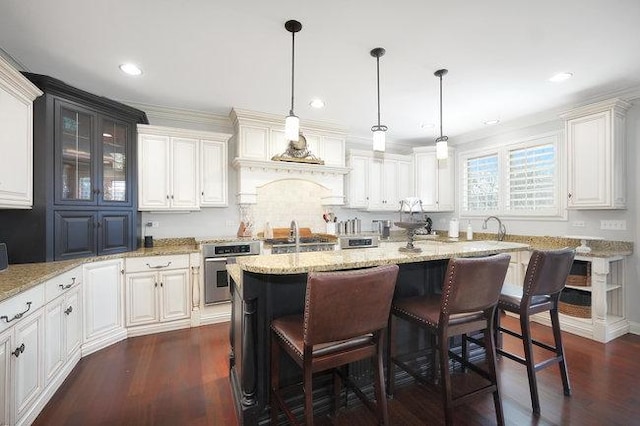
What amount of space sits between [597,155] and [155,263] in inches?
198

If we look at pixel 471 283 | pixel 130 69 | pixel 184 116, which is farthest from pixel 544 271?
pixel 184 116

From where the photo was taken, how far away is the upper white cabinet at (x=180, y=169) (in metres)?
3.44

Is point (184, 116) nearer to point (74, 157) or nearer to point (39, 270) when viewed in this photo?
point (74, 157)

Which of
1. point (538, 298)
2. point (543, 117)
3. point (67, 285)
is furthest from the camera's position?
point (543, 117)

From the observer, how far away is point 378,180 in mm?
5012

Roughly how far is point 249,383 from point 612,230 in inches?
165

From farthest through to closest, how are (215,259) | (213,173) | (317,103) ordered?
(213,173), (317,103), (215,259)

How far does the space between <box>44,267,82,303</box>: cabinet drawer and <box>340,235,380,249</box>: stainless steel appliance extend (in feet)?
9.45

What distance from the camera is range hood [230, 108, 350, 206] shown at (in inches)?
153

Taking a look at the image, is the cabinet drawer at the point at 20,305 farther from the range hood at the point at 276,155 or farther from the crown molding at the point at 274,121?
the crown molding at the point at 274,121

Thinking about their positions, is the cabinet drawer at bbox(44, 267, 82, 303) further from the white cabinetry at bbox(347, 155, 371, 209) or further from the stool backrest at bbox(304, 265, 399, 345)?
the white cabinetry at bbox(347, 155, 371, 209)

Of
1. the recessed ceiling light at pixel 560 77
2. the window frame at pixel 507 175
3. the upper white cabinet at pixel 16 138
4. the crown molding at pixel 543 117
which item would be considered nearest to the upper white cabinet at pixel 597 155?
the crown molding at pixel 543 117

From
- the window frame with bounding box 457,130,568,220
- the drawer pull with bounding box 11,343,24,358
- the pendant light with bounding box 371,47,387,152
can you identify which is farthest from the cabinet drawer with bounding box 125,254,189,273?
the window frame with bounding box 457,130,568,220

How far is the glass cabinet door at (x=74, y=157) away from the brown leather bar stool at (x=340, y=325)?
2.51m
